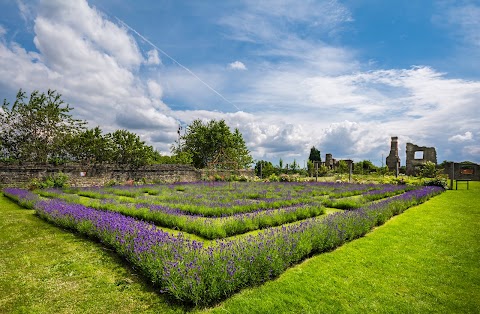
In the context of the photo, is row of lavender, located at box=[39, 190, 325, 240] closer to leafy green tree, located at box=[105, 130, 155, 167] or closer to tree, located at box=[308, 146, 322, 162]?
leafy green tree, located at box=[105, 130, 155, 167]

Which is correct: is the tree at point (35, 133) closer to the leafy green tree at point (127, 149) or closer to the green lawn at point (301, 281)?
the leafy green tree at point (127, 149)

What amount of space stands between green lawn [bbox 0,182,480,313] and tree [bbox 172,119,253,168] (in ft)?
111

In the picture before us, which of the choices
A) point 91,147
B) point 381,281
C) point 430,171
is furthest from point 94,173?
point 430,171

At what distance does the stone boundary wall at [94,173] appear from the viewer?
15.9m

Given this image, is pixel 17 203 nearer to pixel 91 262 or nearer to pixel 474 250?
pixel 91 262

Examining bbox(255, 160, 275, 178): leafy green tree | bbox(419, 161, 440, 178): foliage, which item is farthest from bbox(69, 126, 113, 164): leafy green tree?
bbox(419, 161, 440, 178): foliage

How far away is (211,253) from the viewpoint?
3715mm

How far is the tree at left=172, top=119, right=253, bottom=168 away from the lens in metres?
40.2

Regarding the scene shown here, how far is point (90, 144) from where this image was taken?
68.2 ft

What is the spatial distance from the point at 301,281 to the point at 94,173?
18991mm

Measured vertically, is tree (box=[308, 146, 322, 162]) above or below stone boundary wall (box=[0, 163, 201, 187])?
above

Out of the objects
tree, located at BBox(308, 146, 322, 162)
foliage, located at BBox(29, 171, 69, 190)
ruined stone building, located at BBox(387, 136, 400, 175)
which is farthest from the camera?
tree, located at BBox(308, 146, 322, 162)

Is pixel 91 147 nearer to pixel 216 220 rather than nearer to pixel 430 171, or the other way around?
pixel 216 220

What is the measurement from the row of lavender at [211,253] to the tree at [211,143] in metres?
33.5
